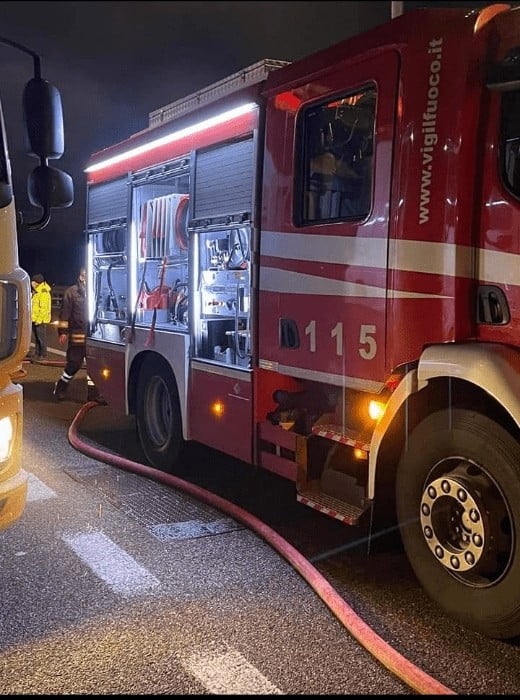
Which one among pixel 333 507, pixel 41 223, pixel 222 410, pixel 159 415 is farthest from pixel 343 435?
pixel 159 415

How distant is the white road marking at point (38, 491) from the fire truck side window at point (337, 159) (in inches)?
112

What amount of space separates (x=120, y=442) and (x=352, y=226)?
4297 mm

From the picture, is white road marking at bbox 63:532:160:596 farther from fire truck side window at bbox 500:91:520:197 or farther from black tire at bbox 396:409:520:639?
fire truck side window at bbox 500:91:520:197

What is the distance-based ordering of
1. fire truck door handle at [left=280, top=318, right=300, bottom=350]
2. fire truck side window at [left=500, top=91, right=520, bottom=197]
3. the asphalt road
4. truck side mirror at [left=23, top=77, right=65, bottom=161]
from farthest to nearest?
fire truck door handle at [left=280, top=318, right=300, bottom=350], truck side mirror at [left=23, top=77, right=65, bottom=161], fire truck side window at [left=500, top=91, right=520, bottom=197], the asphalt road

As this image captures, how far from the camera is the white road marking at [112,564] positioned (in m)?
4.24

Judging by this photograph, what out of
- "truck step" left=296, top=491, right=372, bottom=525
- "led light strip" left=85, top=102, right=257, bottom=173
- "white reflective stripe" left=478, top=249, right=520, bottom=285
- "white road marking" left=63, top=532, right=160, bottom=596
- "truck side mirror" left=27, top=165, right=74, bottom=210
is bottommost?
"white road marking" left=63, top=532, right=160, bottom=596

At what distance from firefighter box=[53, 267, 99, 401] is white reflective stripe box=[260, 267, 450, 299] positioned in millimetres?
5824

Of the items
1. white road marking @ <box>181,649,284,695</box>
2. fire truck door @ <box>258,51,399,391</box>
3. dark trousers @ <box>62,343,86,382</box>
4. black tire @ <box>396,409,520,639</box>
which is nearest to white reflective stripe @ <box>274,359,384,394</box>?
fire truck door @ <box>258,51,399,391</box>

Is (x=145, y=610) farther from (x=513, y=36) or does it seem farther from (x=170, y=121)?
(x=170, y=121)

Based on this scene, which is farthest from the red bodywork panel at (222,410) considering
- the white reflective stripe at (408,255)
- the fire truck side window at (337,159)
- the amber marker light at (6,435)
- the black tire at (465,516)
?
the amber marker light at (6,435)

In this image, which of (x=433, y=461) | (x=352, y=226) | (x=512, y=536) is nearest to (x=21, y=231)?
(x=352, y=226)

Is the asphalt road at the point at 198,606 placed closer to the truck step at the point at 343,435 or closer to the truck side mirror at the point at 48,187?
the truck step at the point at 343,435

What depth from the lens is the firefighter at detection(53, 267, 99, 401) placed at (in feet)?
34.4

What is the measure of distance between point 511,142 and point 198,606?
9.05 feet
